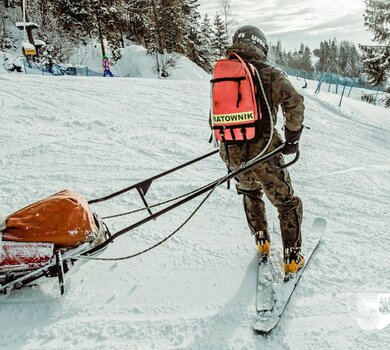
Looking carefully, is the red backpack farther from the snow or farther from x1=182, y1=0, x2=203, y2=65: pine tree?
x1=182, y1=0, x2=203, y2=65: pine tree

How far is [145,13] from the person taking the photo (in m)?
36.4

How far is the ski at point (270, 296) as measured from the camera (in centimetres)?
256

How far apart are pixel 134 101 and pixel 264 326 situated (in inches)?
325

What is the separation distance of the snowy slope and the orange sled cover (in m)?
0.49

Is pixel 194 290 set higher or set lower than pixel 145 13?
lower

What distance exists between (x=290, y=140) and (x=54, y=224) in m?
1.88

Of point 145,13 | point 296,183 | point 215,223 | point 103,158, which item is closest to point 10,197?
point 103,158

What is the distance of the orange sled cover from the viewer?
266cm

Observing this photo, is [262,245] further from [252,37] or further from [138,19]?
[138,19]

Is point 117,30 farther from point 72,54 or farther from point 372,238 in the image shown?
point 372,238

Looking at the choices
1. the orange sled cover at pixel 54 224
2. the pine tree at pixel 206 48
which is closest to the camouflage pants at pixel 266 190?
the orange sled cover at pixel 54 224

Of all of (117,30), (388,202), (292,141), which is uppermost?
(117,30)

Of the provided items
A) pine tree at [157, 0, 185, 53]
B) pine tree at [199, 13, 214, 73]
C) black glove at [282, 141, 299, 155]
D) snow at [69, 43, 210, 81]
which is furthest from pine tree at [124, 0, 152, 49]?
black glove at [282, 141, 299, 155]

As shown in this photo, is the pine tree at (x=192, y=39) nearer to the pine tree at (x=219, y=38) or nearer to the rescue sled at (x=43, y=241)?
the pine tree at (x=219, y=38)
